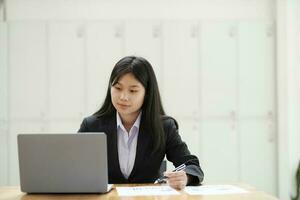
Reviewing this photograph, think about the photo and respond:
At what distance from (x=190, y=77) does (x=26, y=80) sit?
5.44ft

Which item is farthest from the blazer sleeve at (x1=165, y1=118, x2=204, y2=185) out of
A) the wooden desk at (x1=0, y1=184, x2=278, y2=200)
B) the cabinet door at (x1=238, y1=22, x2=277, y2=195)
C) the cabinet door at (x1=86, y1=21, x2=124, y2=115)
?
the cabinet door at (x1=238, y1=22, x2=277, y2=195)

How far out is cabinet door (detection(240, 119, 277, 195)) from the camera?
415 centimetres

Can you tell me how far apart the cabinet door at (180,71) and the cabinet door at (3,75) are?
5.24 ft

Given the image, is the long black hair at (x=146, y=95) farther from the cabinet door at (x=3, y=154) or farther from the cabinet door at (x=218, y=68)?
the cabinet door at (x=3, y=154)

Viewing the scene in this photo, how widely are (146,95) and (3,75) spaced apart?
240 cm

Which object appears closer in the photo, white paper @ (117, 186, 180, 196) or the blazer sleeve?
white paper @ (117, 186, 180, 196)

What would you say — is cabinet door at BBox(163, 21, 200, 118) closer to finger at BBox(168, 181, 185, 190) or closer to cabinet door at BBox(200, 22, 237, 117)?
cabinet door at BBox(200, 22, 237, 117)

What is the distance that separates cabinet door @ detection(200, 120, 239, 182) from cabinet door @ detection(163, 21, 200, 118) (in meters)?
0.24

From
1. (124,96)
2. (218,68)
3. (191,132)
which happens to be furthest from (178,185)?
(218,68)

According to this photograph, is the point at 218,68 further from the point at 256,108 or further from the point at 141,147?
the point at 141,147

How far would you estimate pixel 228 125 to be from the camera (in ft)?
13.6

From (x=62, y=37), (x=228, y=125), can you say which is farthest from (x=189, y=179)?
(x=62, y=37)

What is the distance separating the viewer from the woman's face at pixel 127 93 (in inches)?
81.4

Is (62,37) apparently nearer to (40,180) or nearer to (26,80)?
(26,80)
